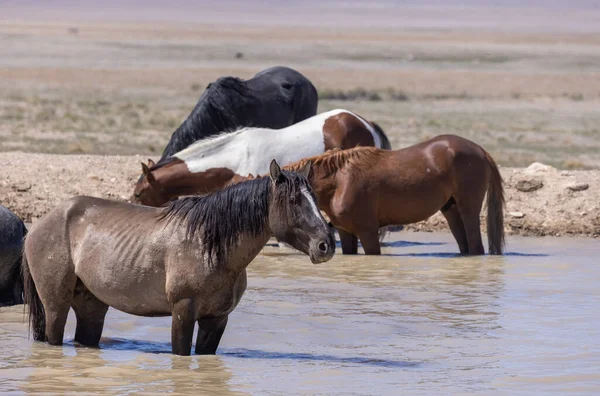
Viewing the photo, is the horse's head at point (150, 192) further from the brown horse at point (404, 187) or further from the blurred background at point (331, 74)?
the blurred background at point (331, 74)

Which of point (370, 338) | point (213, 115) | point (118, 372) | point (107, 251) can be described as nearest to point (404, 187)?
point (213, 115)

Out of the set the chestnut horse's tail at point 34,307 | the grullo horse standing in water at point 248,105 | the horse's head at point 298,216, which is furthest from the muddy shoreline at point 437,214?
the horse's head at point 298,216

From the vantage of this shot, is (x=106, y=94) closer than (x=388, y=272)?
No

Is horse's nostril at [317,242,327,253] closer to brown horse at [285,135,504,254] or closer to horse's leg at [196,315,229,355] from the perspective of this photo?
horse's leg at [196,315,229,355]

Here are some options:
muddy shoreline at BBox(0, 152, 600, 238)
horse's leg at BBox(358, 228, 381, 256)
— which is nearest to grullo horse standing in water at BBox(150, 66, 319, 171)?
muddy shoreline at BBox(0, 152, 600, 238)

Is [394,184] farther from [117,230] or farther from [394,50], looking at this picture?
[394,50]

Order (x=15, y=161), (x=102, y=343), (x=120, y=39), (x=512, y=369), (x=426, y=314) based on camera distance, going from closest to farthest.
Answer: (x=512, y=369) < (x=102, y=343) < (x=426, y=314) < (x=15, y=161) < (x=120, y=39)

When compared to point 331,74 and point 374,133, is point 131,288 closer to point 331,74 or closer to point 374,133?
point 374,133

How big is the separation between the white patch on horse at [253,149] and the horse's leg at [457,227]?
147 cm

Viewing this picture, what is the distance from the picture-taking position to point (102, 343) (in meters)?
7.42

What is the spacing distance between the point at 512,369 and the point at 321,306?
232cm

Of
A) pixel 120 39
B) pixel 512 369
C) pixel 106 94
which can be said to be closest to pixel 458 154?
pixel 512 369

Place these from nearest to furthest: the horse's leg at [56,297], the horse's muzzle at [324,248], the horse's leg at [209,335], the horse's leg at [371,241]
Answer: the horse's muzzle at [324,248] → the horse's leg at [209,335] → the horse's leg at [56,297] → the horse's leg at [371,241]

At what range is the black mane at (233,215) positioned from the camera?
21.3 ft
